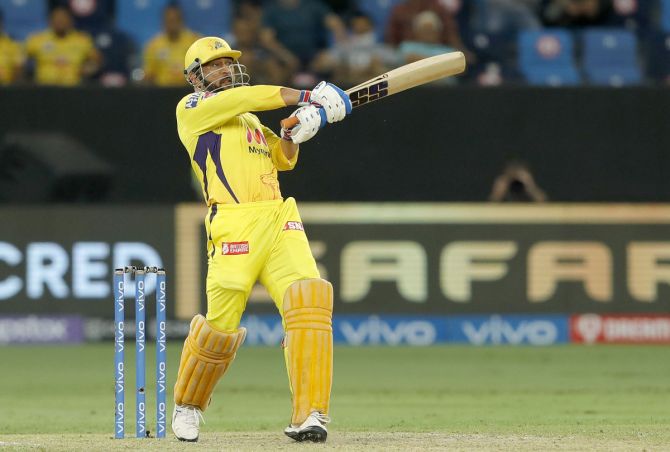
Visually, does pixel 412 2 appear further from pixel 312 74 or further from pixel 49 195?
pixel 49 195

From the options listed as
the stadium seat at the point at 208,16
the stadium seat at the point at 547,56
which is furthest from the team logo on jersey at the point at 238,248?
the stadium seat at the point at 547,56

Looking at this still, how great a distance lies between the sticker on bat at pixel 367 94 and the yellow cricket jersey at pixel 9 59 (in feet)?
21.4

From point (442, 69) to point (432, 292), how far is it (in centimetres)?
590

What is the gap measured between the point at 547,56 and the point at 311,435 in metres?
8.12

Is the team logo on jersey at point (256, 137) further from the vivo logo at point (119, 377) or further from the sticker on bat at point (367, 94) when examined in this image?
the vivo logo at point (119, 377)

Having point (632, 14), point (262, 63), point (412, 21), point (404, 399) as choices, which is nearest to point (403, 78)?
point (404, 399)

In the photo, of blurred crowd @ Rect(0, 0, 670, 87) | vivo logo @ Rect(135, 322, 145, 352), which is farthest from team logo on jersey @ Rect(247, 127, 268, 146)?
blurred crowd @ Rect(0, 0, 670, 87)

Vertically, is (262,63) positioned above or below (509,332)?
above

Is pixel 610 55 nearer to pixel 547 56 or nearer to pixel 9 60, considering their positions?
pixel 547 56

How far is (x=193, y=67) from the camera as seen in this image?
6.83 meters

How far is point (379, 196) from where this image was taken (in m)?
12.9

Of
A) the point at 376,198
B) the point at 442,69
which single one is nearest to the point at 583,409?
the point at 442,69

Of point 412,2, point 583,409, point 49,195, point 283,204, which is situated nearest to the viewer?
point 283,204

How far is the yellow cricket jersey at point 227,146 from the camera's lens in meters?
6.57
